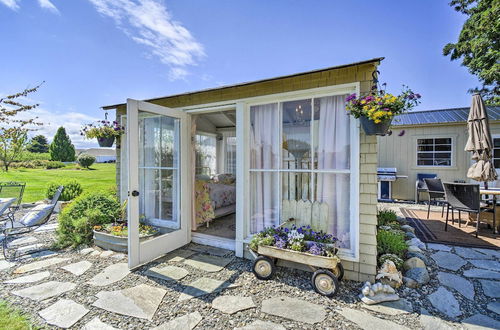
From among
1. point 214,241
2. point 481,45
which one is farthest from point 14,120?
point 481,45

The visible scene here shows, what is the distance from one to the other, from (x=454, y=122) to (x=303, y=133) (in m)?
7.48

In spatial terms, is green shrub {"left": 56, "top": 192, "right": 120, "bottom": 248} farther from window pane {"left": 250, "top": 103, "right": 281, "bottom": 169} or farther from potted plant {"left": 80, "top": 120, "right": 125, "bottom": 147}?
window pane {"left": 250, "top": 103, "right": 281, "bottom": 169}

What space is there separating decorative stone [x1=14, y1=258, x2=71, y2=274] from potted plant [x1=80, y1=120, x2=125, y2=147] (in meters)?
2.10

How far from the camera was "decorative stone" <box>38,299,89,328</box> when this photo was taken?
6.53 feet

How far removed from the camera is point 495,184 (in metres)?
7.20

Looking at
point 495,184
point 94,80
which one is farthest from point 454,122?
point 94,80

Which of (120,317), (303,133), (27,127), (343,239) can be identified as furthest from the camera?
(27,127)

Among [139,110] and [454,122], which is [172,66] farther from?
[454,122]

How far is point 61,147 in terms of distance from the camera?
2294 cm

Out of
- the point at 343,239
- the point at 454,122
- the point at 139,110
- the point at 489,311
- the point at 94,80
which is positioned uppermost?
the point at 94,80

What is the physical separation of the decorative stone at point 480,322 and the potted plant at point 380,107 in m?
1.82

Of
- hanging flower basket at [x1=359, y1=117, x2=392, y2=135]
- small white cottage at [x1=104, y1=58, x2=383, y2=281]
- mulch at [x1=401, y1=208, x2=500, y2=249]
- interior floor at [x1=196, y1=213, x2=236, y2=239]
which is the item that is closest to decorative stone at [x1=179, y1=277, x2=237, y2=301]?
small white cottage at [x1=104, y1=58, x2=383, y2=281]

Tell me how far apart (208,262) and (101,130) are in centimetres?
314

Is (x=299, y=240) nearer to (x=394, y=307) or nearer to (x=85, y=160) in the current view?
(x=394, y=307)
